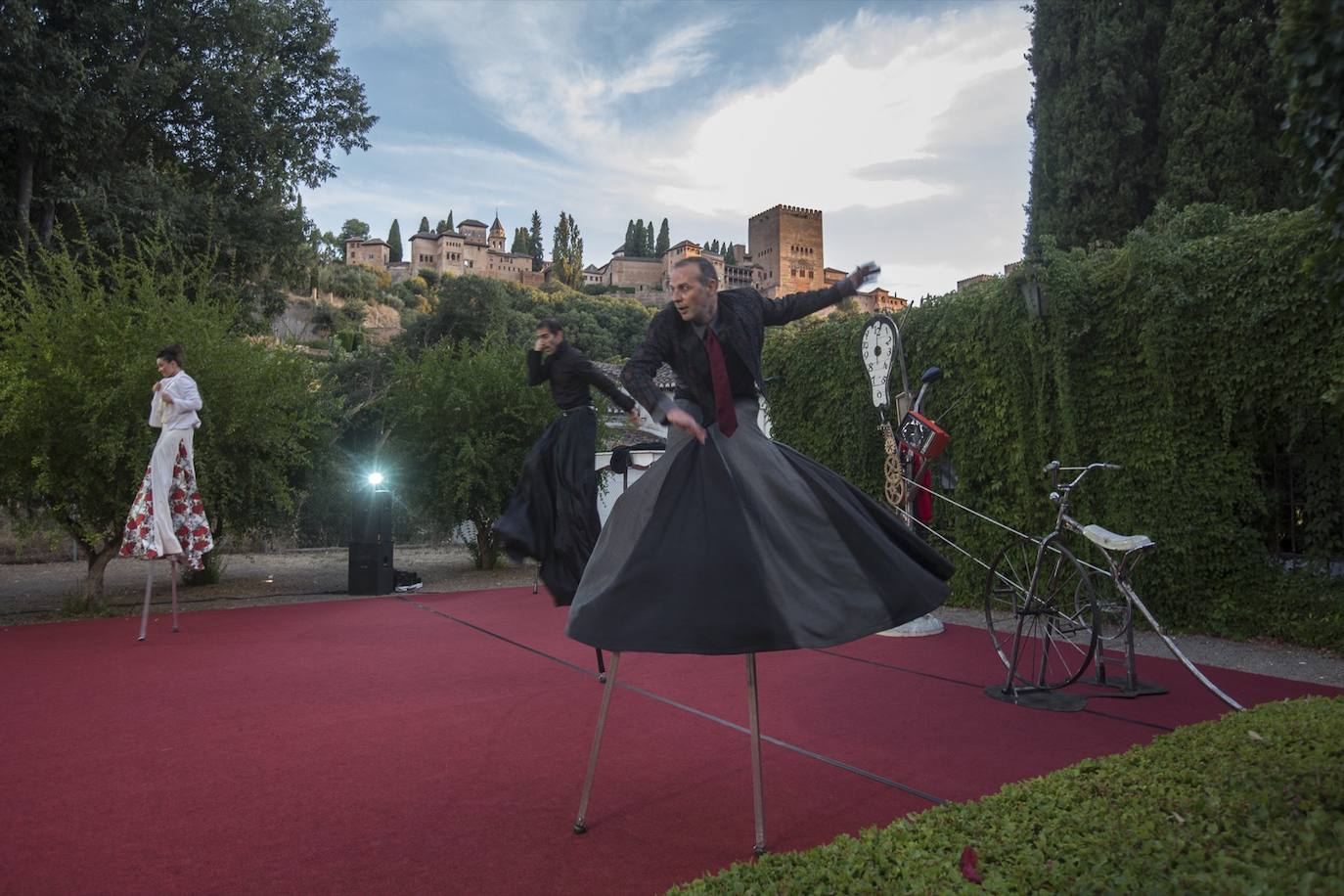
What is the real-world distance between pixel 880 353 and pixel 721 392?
505 centimetres

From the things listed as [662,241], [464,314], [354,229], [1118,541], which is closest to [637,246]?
[662,241]

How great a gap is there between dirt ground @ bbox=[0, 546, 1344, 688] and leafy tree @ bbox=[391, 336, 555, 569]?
3.73ft

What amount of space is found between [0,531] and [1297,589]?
18.3 m

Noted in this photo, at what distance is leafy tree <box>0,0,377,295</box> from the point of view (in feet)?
40.0

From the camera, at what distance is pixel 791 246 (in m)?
92.0

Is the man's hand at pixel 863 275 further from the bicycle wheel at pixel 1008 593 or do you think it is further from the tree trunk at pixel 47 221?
the tree trunk at pixel 47 221

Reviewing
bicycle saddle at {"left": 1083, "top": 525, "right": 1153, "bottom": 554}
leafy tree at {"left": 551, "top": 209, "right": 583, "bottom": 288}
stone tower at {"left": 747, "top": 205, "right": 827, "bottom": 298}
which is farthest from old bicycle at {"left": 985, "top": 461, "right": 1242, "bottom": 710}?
leafy tree at {"left": 551, "top": 209, "right": 583, "bottom": 288}

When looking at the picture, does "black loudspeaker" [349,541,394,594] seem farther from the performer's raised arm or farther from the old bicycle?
the performer's raised arm

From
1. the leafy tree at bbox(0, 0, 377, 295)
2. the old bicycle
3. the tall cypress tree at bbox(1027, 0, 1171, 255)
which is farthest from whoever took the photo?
the tall cypress tree at bbox(1027, 0, 1171, 255)

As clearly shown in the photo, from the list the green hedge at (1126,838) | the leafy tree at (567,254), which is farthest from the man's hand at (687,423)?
the leafy tree at (567,254)

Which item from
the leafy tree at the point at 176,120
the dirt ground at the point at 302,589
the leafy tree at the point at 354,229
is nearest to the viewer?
the dirt ground at the point at 302,589

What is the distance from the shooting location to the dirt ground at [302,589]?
559cm

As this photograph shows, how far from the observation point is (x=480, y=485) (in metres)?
11.6

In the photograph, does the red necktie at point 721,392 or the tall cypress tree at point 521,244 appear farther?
the tall cypress tree at point 521,244
